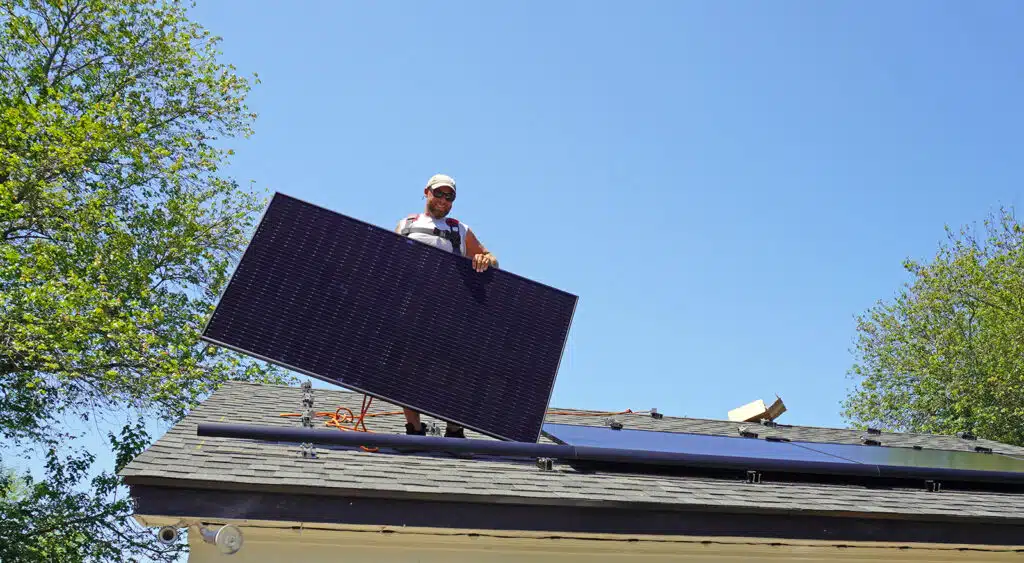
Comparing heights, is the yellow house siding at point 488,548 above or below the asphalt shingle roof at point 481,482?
below

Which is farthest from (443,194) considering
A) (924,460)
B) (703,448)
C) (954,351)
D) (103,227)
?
(954,351)

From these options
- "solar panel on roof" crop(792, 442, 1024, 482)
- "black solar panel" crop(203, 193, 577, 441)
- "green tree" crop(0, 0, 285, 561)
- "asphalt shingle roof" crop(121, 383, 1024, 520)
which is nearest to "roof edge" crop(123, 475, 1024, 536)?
"asphalt shingle roof" crop(121, 383, 1024, 520)

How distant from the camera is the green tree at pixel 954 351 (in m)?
25.9

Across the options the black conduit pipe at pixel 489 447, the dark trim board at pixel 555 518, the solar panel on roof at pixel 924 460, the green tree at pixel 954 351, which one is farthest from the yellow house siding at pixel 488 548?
the green tree at pixel 954 351

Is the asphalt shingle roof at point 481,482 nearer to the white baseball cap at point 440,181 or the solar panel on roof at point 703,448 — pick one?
the solar panel on roof at point 703,448

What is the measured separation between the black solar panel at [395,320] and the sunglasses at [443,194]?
511 mm

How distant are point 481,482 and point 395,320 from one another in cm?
141

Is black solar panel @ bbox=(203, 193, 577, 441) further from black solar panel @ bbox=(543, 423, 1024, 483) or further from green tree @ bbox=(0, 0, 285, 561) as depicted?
green tree @ bbox=(0, 0, 285, 561)

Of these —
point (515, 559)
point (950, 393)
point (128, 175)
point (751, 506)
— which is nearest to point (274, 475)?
point (515, 559)

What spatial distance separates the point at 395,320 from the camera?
236 inches

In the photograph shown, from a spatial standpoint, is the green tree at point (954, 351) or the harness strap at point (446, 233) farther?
the green tree at point (954, 351)

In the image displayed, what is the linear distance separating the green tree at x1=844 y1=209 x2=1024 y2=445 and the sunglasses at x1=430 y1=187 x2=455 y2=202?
77.4 feet

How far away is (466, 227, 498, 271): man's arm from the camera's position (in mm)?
6199

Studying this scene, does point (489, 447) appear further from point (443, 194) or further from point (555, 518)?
point (443, 194)
